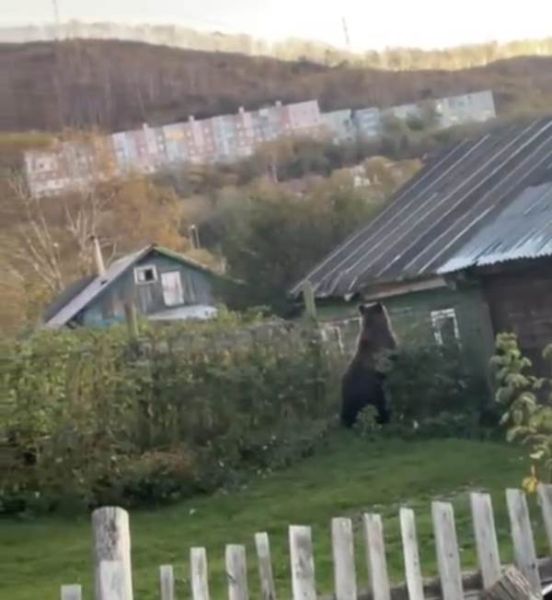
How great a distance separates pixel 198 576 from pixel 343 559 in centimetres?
51

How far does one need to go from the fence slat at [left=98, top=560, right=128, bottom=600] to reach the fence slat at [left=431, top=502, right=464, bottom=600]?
48.7 inches

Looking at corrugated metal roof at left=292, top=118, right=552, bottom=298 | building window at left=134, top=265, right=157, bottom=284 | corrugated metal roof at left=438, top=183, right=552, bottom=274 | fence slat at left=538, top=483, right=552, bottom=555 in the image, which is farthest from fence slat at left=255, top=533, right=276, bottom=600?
building window at left=134, top=265, right=157, bottom=284

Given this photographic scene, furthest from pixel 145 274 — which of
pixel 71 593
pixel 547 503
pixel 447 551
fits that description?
pixel 71 593

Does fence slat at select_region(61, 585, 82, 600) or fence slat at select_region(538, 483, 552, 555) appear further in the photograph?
fence slat at select_region(538, 483, 552, 555)

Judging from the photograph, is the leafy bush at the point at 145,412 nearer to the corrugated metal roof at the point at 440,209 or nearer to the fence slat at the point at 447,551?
the corrugated metal roof at the point at 440,209

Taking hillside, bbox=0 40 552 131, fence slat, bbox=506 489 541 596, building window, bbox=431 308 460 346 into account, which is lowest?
fence slat, bbox=506 489 541 596

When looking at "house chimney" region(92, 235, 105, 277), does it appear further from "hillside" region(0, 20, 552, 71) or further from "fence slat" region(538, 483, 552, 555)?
"fence slat" region(538, 483, 552, 555)

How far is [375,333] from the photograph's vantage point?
21.7 meters

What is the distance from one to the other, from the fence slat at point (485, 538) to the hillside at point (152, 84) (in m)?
66.1

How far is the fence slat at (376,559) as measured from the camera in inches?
200

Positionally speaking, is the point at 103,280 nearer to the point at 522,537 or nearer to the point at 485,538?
the point at 522,537

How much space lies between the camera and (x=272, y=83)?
81.8m

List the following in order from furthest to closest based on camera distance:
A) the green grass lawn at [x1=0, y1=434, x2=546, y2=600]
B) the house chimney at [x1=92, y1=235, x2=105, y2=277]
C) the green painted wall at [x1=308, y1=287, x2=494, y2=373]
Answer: the house chimney at [x1=92, y1=235, x2=105, y2=277]
the green painted wall at [x1=308, y1=287, x2=494, y2=373]
the green grass lawn at [x1=0, y1=434, x2=546, y2=600]

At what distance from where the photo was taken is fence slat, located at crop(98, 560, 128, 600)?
4484 mm
